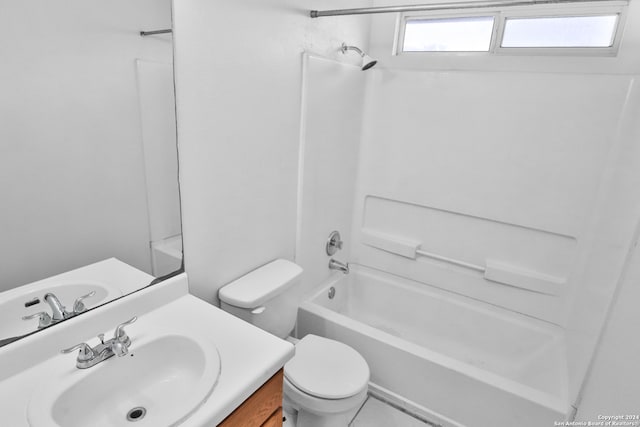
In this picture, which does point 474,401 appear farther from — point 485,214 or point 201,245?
point 201,245

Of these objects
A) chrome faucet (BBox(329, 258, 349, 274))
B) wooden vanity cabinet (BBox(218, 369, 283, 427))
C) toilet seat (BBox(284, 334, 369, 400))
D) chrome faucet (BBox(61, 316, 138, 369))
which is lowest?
toilet seat (BBox(284, 334, 369, 400))

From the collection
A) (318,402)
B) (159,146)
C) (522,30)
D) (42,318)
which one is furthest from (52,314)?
(522,30)

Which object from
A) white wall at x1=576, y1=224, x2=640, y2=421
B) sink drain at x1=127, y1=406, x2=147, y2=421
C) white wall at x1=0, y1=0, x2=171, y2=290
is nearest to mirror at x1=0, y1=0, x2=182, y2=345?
white wall at x1=0, y1=0, x2=171, y2=290

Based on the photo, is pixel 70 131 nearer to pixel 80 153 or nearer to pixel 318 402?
pixel 80 153

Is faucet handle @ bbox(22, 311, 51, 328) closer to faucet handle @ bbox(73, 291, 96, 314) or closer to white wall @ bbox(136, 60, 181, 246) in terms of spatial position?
faucet handle @ bbox(73, 291, 96, 314)

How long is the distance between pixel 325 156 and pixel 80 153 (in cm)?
128

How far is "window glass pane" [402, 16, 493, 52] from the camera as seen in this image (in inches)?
82.3

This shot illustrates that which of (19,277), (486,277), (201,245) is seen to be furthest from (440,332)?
(19,277)

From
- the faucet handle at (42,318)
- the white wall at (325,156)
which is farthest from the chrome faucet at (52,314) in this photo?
the white wall at (325,156)

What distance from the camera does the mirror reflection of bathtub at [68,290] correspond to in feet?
3.08

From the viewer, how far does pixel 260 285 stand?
1.57 meters

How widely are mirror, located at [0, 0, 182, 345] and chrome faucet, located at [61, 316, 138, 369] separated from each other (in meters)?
0.13

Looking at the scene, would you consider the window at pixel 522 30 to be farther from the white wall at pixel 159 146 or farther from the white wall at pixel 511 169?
the white wall at pixel 159 146

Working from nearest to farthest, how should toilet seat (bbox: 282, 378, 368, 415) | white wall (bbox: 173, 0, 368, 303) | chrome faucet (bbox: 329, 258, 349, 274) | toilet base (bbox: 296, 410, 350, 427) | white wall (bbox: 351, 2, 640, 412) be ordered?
white wall (bbox: 173, 0, 368, 303) → toilet seat (bbox: 282, 378, 368, 415) → toilet base (bbox: 296, 410, 350, 427) → white wall (bbox: 351, 2, 640, 412) → chrome faucet (bbox: 329, 258, 349, 274)
